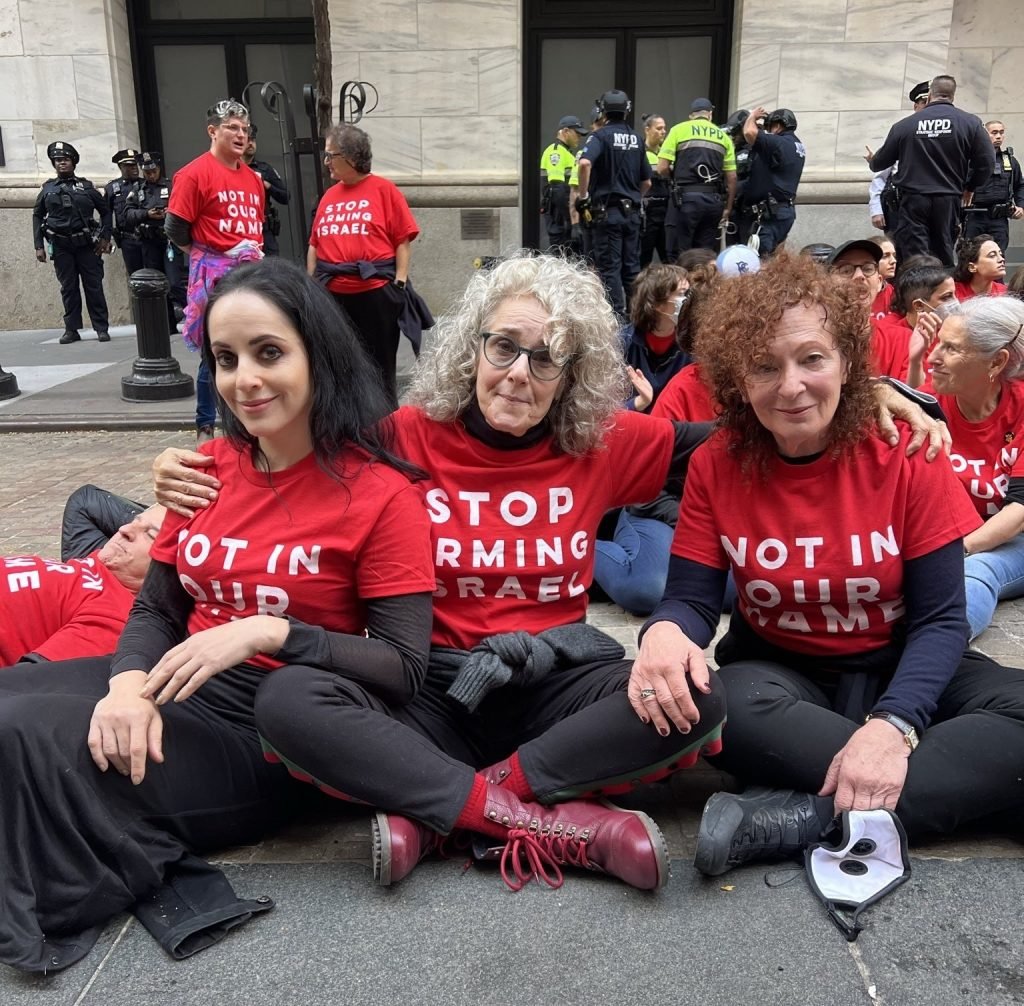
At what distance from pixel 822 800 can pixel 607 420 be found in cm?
99

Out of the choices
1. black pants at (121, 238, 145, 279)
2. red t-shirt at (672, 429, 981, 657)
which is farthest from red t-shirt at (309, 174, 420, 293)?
black pants at (121, 238, 145, 279)

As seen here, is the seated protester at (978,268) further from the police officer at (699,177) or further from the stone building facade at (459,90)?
the stone building facade at (459,90)

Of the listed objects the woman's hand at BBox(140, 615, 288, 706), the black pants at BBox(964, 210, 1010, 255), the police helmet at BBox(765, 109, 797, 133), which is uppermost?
the police helmet at BBox(765, 109, 797, 133)

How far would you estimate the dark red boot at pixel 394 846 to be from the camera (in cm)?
197

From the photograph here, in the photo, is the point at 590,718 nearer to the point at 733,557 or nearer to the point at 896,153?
the point at 733,557

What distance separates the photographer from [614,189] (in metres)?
8.80

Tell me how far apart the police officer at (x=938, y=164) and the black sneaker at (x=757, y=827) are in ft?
21.0

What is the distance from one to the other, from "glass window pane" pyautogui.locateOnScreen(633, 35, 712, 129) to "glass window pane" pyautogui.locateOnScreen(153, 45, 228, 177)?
17.2ft

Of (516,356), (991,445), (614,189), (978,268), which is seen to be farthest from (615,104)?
(516,356)

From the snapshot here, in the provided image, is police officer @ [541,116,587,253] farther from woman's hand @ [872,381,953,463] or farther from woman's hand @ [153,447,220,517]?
woman's hand @ [153,447,220,517]

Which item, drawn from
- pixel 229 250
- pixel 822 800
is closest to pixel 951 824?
pixel 822 800

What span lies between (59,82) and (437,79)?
4463 millimetres

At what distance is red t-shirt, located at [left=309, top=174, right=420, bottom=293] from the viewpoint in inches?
248

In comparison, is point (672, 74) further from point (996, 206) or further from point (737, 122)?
point (996, 206)
